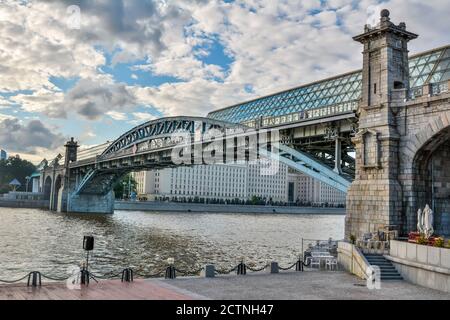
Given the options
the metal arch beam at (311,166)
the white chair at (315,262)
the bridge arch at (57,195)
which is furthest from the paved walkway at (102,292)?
the bridge arch at (57,195)

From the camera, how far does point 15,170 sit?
17062 centimetres

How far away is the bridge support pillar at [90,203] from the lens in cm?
9844

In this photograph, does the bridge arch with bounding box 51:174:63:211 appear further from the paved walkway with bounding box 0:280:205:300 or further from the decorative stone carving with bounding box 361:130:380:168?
the paved walkway with bounding box 0:280:205:300

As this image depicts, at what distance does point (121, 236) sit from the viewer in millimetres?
48375

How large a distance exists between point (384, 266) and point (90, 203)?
86.6m

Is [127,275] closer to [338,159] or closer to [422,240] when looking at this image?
[422,240]

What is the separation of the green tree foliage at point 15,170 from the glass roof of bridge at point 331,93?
324 ft

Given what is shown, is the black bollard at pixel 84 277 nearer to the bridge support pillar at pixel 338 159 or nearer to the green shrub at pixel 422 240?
the green shrub at pixel 422 240

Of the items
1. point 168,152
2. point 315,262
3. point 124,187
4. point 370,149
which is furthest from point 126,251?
point 124,187

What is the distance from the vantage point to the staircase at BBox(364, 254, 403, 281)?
20.2 m

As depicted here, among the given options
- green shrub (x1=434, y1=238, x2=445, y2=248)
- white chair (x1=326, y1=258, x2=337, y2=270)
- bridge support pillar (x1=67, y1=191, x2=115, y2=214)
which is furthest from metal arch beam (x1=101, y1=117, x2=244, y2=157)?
green shrub (x1=434, y1=238, x2=445, y2=248)
